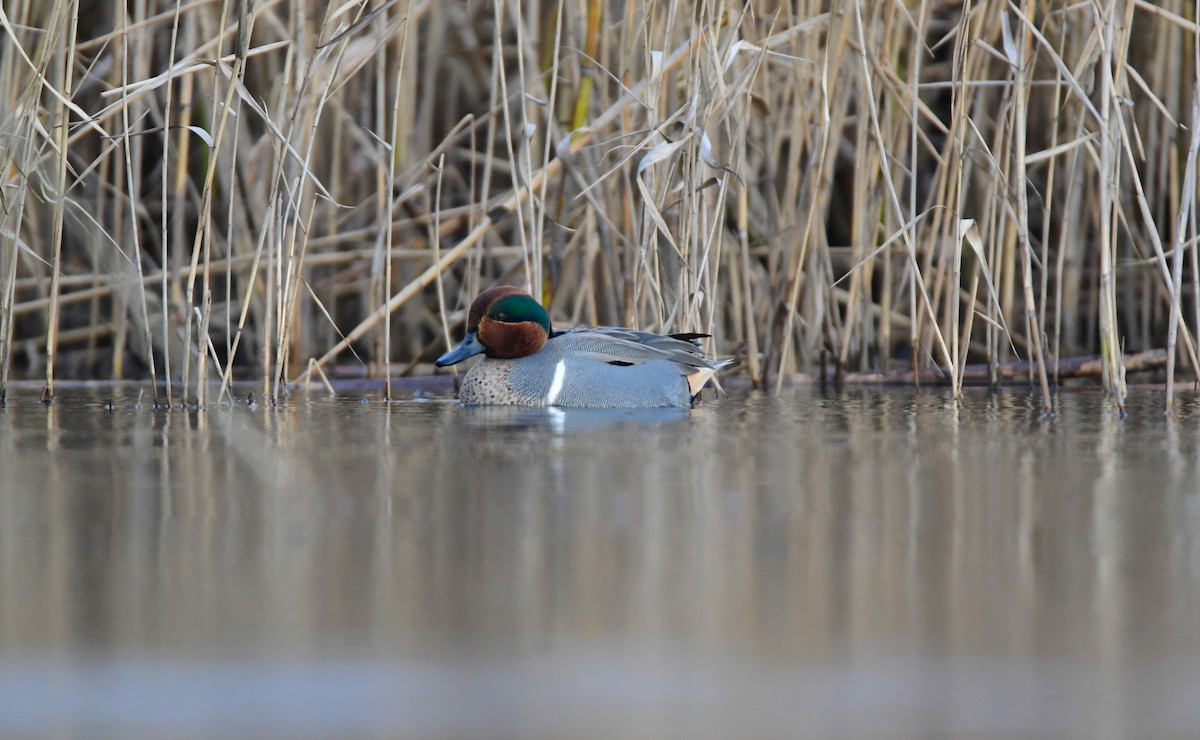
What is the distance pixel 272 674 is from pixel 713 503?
55.1 inches

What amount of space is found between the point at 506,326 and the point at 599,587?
321cm

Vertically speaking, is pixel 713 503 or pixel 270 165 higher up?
Answer: pixel 270 165

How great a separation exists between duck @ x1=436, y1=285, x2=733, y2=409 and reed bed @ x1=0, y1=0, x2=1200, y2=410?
17 centimetres

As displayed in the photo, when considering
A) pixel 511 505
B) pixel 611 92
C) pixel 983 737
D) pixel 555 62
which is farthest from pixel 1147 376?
pixel 983 737

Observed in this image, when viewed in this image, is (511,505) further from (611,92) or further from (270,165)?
(270,165)

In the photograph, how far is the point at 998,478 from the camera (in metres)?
3.45

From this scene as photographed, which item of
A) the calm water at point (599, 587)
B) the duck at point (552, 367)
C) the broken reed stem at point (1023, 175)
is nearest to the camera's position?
the calm water at point (599, 587)

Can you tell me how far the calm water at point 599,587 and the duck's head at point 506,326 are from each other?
136 centimetres

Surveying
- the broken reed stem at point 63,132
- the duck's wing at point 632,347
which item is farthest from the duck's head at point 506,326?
the broken reed stem at point 63,132

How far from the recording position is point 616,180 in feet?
18.7

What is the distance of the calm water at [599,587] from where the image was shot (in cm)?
176

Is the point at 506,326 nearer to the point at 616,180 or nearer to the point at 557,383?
the point at 557,383

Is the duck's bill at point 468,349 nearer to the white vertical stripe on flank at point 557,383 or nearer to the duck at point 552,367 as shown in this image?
the duck at point 552,367

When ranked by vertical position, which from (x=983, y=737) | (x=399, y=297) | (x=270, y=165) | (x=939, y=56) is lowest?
(x=983, y=737)
